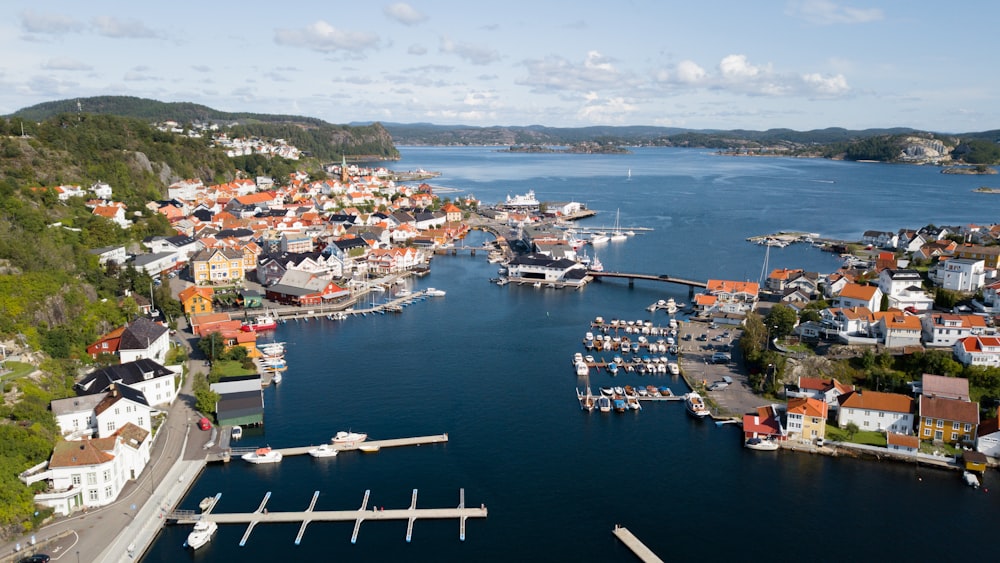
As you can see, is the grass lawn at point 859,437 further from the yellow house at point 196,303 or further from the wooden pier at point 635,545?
the yellow house at point 196,303

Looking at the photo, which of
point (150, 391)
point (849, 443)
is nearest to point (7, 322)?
point (150, 391)

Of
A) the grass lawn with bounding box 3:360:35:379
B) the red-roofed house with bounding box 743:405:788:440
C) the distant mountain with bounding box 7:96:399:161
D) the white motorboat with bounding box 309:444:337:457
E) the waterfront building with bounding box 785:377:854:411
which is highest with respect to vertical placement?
the distant mountain with bounding box 7:96:399:161

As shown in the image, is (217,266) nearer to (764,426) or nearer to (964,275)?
(764,426)

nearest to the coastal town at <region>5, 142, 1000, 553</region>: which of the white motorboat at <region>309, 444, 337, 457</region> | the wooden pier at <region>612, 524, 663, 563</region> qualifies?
the white motorboat at <region>309, 444, 337, 457</region>

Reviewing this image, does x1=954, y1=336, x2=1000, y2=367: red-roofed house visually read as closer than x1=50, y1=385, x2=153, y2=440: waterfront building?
No

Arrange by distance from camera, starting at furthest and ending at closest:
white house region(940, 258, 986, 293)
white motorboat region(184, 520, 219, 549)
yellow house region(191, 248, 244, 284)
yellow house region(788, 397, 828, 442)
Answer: yellow house region(191, 248, 244, 284) → white house region(940, 258, 986, 293) → yellow house region(788, 397, 828, 442) → white motorboat region(184, 520, 219, 549)

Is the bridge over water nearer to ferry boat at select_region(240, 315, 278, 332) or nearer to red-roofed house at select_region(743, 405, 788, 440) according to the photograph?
red-roofed house at select_region(743, 405, 788, 440)
